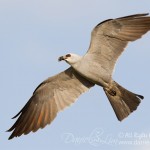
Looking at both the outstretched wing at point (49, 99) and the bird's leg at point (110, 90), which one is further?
the outstretched wing at point (49, 99)

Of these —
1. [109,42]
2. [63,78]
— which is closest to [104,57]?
[109,42]

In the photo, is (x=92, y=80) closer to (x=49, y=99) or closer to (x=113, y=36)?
(x=113, y=36)

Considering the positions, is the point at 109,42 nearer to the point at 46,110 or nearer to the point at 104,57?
the point at 104,57

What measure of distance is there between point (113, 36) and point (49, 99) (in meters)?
3.22

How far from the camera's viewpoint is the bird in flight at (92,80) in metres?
15.9

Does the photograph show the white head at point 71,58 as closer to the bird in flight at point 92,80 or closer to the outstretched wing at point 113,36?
the bird in flight at point 92,80

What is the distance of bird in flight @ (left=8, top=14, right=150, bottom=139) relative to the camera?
1590 cm

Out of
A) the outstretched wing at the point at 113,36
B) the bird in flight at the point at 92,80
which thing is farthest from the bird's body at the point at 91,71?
the outstretched wing at the point at 113,36

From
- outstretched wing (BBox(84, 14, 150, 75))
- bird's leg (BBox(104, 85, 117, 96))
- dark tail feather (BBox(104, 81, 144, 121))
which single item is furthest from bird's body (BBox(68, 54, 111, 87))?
dark tail feather (BBox(104, 81, 144, 121))

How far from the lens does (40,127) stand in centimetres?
1703

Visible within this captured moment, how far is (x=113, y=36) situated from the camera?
15961 millimetres

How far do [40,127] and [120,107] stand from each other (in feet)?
8.72

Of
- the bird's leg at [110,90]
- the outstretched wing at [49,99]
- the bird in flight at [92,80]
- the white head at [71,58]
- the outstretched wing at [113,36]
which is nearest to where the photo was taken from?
the outstretched wing at [113,36]

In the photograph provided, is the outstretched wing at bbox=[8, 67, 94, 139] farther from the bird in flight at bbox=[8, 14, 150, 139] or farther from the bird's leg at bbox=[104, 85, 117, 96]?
the bird's leg at bbox=[104, 85, 117, 96]
